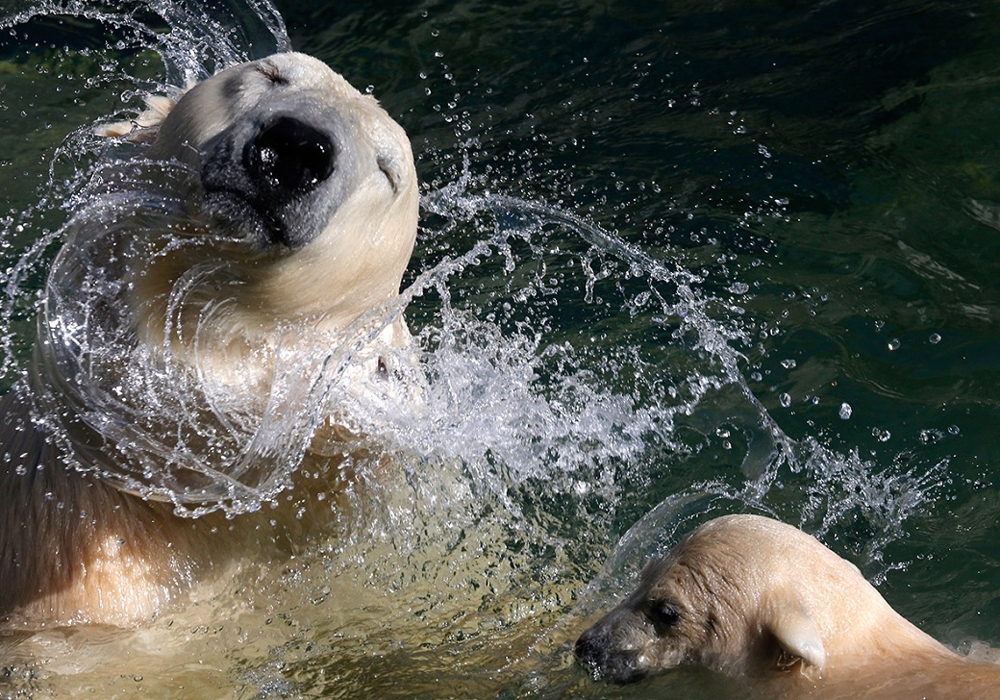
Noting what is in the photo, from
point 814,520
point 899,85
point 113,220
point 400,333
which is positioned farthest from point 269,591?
point 899,85

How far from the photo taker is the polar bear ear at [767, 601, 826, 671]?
115 inches

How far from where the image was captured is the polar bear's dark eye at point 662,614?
3.21 meters

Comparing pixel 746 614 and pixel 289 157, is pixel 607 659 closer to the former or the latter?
pixel 746 614

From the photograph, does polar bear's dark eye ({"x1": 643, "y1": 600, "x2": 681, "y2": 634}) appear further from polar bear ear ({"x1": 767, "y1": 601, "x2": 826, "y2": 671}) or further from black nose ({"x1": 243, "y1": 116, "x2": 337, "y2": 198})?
black nose ({"x1": 243, "y1": 116, "x2": 337, "y2": 198})

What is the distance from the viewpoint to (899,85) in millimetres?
6676

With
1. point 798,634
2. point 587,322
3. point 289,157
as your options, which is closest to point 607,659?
point 798,634

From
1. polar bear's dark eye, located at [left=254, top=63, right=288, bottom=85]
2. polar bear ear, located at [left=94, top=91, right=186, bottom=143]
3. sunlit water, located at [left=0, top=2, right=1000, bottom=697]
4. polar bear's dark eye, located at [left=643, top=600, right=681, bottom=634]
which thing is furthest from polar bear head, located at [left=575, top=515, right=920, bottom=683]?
polar bear ear, located at [left=94, top=91, right=186, bottom=143]

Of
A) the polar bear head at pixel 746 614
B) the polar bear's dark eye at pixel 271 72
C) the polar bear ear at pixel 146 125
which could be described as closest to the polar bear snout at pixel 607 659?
the polar bear head at pixel 746 614

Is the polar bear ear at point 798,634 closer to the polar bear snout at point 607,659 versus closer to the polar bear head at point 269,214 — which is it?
the polar bear snout at point 607,659

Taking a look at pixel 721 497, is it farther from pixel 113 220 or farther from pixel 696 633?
pixel 113 220

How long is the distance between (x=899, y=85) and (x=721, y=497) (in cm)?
344

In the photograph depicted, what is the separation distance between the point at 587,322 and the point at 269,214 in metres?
2.71

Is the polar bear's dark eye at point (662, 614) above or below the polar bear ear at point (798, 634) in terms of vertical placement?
below

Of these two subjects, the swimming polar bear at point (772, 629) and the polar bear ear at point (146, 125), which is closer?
the swimming polar bear at point (772, 629)
